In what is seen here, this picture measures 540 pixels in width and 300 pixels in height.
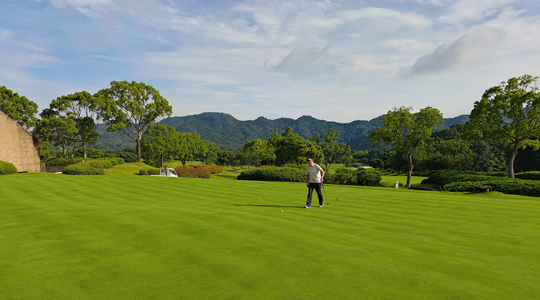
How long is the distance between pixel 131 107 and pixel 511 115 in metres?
62.6

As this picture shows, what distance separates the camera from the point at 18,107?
56.7 m

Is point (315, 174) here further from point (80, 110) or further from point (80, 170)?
point (80, 110)

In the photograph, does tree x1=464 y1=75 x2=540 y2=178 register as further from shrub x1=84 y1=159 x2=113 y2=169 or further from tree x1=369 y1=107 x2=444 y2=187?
shrub x1=84 y1=159 x2=113 y2=169

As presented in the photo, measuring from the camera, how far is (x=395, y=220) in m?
10.1

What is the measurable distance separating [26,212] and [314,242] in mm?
10517

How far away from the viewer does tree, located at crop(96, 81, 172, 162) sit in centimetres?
5819

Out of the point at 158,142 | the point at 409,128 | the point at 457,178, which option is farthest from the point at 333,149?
the point at 158,142

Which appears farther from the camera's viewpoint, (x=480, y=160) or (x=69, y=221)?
(x=480, y=160)

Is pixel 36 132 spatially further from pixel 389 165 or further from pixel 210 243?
pixel 389 165

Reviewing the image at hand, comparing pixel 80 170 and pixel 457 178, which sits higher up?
pixel 80 170

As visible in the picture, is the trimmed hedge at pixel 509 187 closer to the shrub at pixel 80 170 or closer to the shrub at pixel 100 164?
the shrub at pixel 80 170

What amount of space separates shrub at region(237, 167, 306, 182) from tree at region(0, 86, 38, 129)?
49.6 meters

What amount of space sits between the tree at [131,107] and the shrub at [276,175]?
102 feet

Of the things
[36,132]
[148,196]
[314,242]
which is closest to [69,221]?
[314,242]
